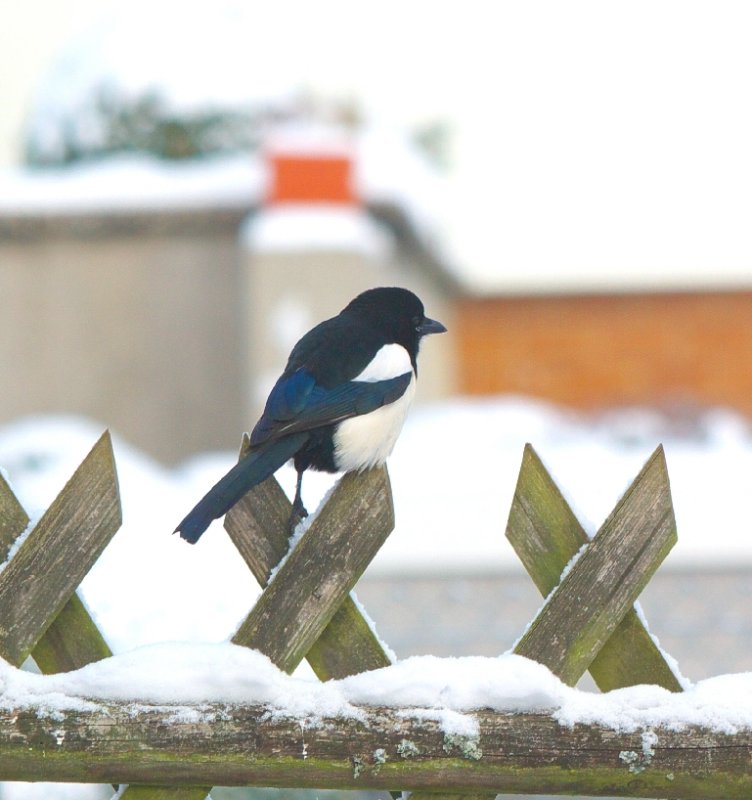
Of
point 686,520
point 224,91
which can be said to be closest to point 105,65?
point 224,91

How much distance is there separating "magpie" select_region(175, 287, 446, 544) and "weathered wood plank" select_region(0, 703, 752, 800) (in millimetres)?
329

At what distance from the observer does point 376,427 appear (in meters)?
2.17

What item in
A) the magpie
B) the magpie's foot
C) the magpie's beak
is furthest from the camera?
the magpie's beak

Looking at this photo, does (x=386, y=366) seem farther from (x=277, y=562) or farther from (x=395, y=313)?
(x=277, y=562)

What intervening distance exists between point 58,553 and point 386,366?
A: 0.74m


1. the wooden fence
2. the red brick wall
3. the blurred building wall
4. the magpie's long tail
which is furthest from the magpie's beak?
the red brick wall

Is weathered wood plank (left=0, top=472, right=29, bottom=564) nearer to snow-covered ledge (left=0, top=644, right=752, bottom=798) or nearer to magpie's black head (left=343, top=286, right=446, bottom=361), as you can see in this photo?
snow-covered ledge (left=0, top=644, right=752, bottom=798)

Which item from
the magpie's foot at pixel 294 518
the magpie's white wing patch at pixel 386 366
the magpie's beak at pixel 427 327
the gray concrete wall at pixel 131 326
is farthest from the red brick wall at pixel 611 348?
the magpie's foot at pixel 294 518

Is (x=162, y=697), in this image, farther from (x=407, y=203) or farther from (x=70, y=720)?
(x=407, y=203)

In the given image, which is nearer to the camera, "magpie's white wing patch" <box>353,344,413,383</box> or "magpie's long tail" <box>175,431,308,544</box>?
"magpie's long tail" <box>175,431,308,544</box>

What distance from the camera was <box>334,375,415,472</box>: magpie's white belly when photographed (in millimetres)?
2047

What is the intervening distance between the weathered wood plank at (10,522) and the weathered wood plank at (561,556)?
0.67 metres

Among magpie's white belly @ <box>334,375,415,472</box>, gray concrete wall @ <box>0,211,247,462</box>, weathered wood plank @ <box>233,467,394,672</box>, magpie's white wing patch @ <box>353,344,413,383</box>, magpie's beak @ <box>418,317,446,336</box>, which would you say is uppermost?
Result: gray concrete wall @ <box>0,211,247,462</box>

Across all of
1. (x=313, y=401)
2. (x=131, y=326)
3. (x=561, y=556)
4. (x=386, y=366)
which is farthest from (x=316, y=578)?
(x=131, y=326)
